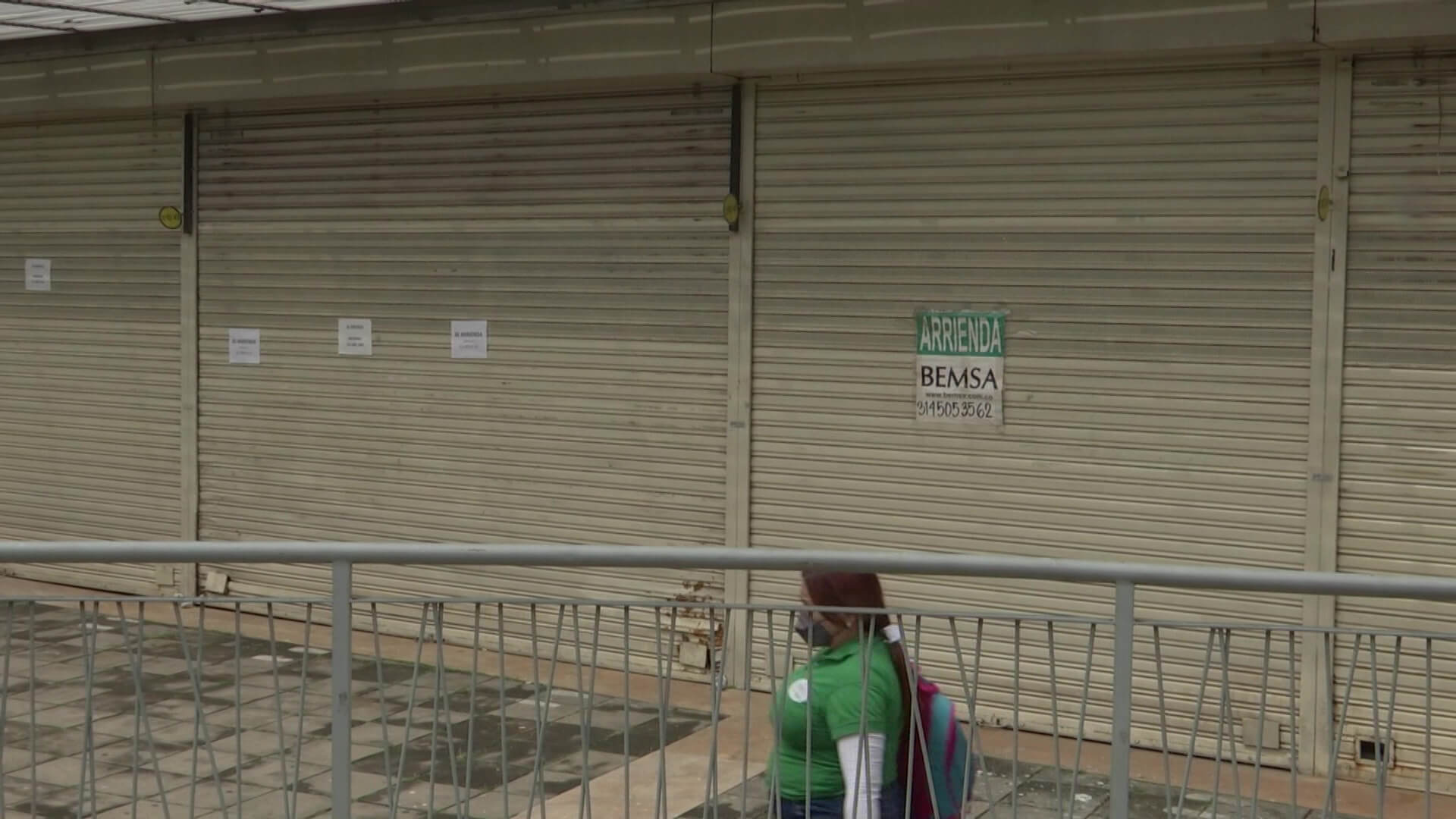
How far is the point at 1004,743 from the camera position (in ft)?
26.8

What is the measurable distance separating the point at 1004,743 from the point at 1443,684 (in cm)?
196

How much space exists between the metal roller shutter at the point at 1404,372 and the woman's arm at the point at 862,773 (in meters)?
3.83

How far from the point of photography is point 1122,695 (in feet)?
14.1

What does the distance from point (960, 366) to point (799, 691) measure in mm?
4411

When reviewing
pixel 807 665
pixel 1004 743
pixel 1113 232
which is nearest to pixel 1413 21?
pixel 1113 232

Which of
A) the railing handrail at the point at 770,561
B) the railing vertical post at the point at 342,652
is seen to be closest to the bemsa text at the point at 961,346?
the railing handrail at the point at 770,561

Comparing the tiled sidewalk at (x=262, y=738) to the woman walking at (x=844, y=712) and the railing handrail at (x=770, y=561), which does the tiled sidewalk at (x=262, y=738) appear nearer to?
the railing handrail at (x=770, y=561)

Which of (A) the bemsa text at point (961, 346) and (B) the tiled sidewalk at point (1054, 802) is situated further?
(A) the bemsa text at point (961, 346)

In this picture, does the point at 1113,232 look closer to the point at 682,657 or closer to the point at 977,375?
the point at 977,375

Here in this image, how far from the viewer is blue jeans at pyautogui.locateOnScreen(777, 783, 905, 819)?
4.53 meters

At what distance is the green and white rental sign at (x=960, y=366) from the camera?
873 centimetres

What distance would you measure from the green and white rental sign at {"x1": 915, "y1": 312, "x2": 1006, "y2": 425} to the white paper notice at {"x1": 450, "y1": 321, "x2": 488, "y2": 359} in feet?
9.03

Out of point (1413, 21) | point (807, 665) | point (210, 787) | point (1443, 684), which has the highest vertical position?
point (1413, 21)

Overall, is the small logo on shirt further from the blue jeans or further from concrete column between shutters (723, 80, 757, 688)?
concrete column between shutters (723, 80, 757, 688)
